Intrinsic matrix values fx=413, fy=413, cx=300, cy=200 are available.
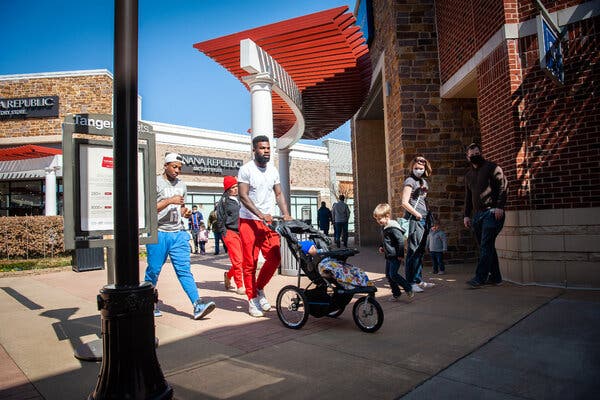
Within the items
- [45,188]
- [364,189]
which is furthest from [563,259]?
[45,188]

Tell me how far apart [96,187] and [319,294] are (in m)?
2.39

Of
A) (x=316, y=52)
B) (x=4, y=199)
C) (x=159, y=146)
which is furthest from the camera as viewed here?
(x=159, y=146)

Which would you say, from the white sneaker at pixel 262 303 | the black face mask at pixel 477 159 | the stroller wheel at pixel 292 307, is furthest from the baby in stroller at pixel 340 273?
the black face mask at pixel 477 159

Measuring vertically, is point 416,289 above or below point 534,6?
below

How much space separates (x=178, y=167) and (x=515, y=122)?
4.64 metres

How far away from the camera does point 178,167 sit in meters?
4.85

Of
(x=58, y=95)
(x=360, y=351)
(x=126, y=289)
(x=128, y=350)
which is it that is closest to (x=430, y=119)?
(x=360, y=351)

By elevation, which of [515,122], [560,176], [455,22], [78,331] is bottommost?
[78,331]

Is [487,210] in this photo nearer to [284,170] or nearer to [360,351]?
[360,351]

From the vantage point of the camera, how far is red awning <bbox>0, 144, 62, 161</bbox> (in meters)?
17.6

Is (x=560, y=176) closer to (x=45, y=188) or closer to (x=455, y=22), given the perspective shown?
(x=455, y=22)

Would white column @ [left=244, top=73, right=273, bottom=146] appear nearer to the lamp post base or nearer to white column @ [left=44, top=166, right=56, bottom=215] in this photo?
the lamp post base

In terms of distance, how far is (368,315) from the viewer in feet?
13.0

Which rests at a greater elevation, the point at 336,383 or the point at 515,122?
the point at 515,122
